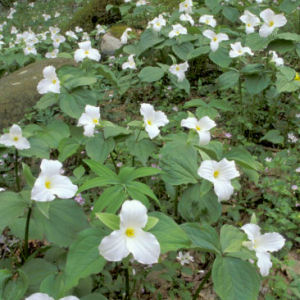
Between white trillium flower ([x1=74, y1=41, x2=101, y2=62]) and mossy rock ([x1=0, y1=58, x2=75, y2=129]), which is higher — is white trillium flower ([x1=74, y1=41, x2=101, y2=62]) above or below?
above

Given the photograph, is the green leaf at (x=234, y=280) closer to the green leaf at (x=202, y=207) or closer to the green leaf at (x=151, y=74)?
the green leaf at (x=202, y=207)

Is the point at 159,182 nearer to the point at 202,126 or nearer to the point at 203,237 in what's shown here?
the point at 202,126

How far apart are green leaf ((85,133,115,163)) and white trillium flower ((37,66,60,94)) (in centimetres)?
51

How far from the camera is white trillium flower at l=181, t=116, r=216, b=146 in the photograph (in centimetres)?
161

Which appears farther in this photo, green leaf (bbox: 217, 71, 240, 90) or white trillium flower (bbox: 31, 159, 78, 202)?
green leaf (bbox: 217, 71, 240, 90)

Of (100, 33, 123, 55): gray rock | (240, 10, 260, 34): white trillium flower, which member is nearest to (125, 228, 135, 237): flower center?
(240, 10, 260, 34): white trillium flower

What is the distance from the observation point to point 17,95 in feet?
10.8

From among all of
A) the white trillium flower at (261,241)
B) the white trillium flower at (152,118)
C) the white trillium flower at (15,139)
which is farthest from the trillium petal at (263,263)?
the white trillium flower at (15,139)

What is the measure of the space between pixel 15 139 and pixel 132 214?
108 cm

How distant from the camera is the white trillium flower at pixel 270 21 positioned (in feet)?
8.13

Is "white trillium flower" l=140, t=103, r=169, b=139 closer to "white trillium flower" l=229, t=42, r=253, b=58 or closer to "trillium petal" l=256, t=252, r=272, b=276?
"trillium petal" l=256, t=252, r=272, b=276

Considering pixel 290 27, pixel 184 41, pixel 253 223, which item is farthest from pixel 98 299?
pixel 290 27

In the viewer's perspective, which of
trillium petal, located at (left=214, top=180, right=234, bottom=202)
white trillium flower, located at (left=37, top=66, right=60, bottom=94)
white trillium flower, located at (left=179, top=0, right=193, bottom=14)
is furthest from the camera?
white trillium flower, located at (left=179, top=0, right=193, bottom=14)

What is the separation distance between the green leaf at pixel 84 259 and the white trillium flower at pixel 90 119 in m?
0.74
